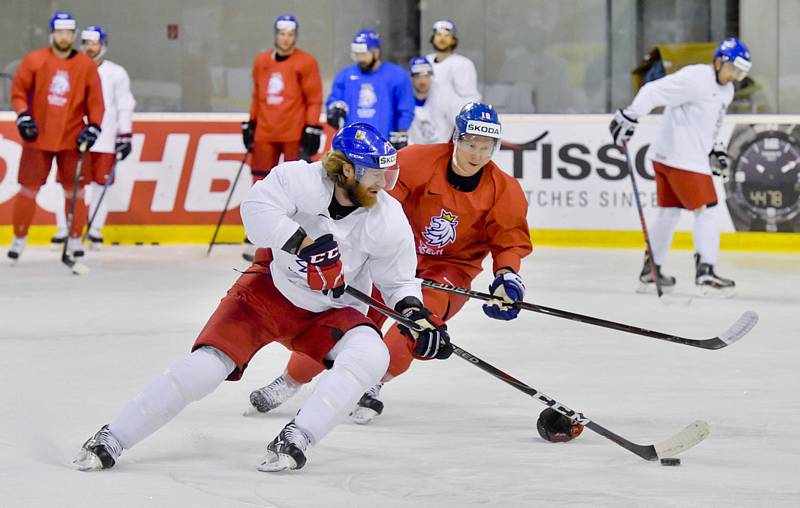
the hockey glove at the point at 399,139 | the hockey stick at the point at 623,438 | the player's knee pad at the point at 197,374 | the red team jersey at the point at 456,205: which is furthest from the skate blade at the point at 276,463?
the hockey glove at the point at 399,139

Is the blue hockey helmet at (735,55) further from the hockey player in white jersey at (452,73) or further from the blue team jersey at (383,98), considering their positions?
the hockey player in white jersey at (452,73)

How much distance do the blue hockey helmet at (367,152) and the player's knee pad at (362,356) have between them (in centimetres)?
38

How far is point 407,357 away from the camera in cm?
396

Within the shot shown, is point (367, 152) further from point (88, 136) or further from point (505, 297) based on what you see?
point (88, 136)

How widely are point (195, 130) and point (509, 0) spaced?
10.1ft

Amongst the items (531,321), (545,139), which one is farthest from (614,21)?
(531,321)

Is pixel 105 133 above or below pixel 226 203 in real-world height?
above

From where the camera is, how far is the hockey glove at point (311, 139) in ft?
27.3

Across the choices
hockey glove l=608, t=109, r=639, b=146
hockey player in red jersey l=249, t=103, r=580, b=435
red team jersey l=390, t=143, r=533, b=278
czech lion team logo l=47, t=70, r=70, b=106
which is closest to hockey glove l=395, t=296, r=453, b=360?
hockey player in red jersey l=249, t=103, r=580, b=435

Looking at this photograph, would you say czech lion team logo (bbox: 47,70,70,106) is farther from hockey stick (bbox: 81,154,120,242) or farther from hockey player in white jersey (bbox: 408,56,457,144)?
hockey player in white jersey (bbox: 408,56,457,144)

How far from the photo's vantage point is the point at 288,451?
3.19 metres

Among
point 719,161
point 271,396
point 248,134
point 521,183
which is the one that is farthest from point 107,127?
point 271,396

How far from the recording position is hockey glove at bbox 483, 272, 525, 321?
3828 mm

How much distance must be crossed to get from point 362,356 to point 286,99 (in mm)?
5482
